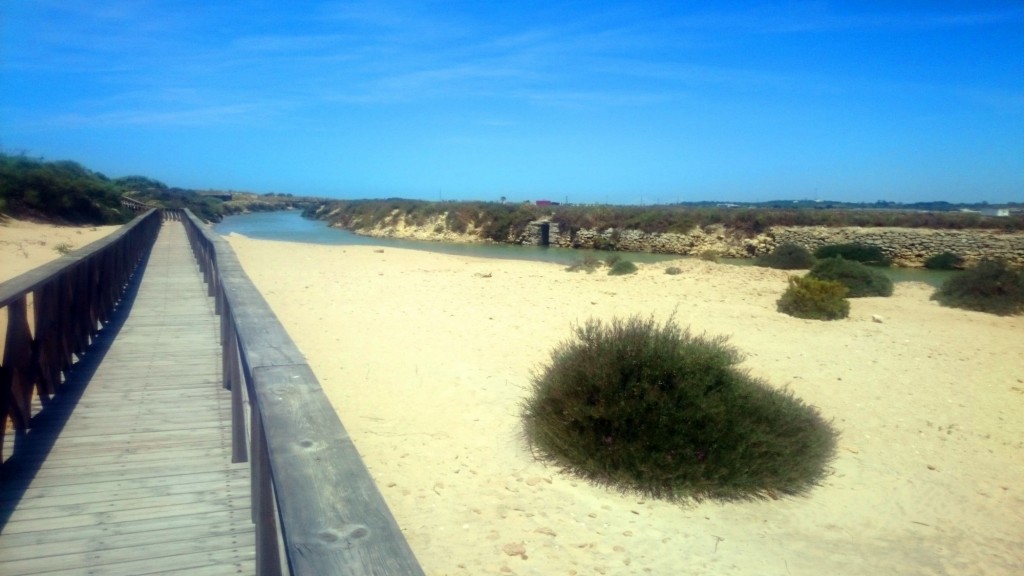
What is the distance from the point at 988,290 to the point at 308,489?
19040mm

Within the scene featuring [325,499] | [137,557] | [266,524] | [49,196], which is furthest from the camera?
[49,196]

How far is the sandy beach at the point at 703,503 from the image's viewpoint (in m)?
4.68

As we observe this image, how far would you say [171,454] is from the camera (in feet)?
13.4

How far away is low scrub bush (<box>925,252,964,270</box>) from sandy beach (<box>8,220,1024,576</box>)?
74.4 feet

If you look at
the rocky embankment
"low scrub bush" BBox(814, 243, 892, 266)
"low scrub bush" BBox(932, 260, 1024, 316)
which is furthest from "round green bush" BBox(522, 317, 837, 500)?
the rocky embankment

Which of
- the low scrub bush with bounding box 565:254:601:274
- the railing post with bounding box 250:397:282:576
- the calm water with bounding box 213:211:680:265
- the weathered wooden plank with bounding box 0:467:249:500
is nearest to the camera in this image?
the railing post with bounding box 250:397:282:576

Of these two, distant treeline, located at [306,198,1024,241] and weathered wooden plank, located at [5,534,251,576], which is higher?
distant treeline, located at [306,198,1024,241]

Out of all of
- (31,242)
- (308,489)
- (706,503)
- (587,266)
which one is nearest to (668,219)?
(587,266)

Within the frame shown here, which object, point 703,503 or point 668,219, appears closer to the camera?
point 703,503

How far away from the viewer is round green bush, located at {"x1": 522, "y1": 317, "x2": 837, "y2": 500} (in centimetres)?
554

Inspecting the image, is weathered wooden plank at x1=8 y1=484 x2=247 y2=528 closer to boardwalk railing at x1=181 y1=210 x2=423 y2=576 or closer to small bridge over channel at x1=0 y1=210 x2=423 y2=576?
small bridge over channel at x1=0 y1=210 x2=423 y2=576

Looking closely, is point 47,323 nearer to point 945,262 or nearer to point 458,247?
point 945,262

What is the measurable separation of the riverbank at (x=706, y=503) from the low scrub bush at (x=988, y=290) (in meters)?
1.13

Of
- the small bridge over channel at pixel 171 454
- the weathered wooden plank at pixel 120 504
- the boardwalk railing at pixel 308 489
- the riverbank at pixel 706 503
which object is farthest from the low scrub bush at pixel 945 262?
the boardwalk railing at pixel 308 489
